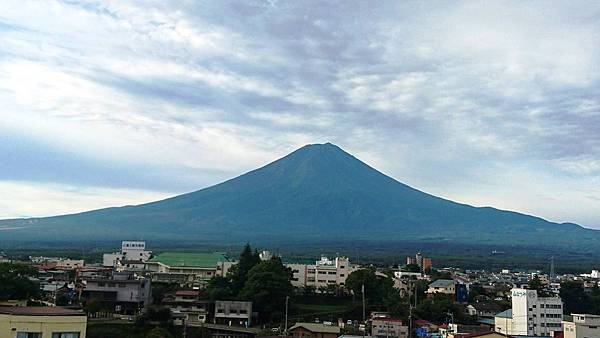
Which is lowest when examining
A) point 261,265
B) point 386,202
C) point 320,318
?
point 320,318

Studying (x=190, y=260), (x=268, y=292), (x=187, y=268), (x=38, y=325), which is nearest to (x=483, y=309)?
(x=268, y=292)

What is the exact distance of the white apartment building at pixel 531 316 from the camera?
2316cm

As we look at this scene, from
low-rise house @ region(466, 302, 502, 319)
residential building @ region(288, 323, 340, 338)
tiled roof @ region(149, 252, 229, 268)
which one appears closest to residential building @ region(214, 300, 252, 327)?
residential building @ region(288, 323, 340, 338)

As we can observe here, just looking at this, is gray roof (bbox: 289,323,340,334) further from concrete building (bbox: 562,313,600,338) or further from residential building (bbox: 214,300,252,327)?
concrete building (bbox: 562,313,600,338)

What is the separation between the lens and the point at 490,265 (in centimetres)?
6588

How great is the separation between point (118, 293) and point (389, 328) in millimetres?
10152

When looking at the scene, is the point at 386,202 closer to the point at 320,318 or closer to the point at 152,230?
the point at 152,230

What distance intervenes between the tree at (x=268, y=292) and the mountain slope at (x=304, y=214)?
67422 millimetres

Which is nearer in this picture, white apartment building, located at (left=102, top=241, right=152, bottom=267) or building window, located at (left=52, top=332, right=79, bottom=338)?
building window, located at (left=52, top=332, right=79, bottom=338)

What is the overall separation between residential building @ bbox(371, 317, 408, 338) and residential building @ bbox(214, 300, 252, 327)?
4.53m

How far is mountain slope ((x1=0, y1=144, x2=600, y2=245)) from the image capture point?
108 m

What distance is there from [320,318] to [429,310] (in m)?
→ 4.56

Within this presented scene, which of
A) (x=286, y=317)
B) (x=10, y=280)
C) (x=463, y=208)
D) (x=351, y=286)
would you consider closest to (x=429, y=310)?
(x=351, y=286)

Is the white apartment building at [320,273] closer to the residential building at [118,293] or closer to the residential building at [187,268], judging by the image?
the residential building at [187,268]
